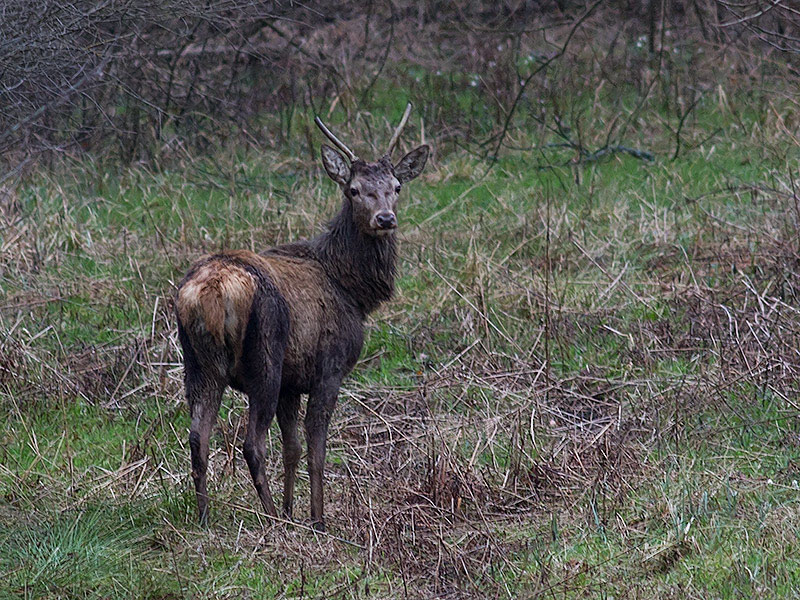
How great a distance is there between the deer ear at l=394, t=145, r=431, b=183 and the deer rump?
3.17ft

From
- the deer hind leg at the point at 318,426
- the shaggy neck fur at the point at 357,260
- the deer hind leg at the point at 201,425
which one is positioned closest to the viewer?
the deer hind leg at the point at 201,425

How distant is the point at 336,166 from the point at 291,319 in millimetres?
1209

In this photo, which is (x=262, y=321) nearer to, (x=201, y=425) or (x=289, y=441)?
(x=201, y=425)

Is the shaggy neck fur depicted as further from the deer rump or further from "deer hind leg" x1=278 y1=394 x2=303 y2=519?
"deer hind leg" x1=278 y1=394 x2=303 y2=519

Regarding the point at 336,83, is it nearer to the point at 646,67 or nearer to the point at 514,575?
the point at 646,67

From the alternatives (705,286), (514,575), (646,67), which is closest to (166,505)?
(514,575)

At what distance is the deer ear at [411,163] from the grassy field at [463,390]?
1228 millimetres

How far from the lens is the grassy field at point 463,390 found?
17.1 feet

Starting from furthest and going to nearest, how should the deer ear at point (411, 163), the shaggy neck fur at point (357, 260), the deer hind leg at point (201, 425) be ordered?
1. the deer ear at point (411, 163)
2. the shaggy neck fur at point (357, 260)
3. the deer hind leg at point (201, 425)

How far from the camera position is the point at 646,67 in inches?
595

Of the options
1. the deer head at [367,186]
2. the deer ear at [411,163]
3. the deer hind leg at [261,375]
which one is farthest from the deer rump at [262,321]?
the deer ear at [411,163]

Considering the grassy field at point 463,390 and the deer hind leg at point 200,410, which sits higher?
the deer hind leg at point 200,410

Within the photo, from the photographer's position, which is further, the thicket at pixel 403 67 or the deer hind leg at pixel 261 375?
the thicket at pixel 403 67

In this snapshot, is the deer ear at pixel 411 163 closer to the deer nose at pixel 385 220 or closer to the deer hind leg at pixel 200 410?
the deer nose at pixel 385 220
